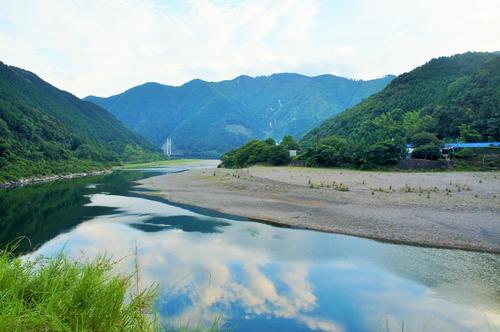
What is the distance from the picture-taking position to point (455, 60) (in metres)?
97.5

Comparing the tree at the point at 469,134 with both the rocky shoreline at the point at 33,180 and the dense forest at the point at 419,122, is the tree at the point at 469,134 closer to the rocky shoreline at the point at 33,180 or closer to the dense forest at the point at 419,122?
the dense forest at the point at 419,122

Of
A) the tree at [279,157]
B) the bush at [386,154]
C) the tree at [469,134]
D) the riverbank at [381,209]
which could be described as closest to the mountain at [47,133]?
the tree at [279,157]

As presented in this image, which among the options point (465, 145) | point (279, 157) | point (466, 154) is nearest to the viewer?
point (466, 154)

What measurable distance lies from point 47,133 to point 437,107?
95.7 meters

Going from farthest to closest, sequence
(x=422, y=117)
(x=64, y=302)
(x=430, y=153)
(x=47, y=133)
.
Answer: (x=47, y=133)
(x=422, y=117)
(x=430, y=153)
(x=64, y=302)

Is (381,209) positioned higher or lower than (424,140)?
lower

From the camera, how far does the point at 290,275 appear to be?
10984 millimetres

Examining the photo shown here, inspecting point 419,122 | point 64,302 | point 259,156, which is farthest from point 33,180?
point 419,122

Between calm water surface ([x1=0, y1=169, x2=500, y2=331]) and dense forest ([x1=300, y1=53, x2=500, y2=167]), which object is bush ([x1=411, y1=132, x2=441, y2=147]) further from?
calm water surface ([x1=0, y1=169, x2=500, y2=331])

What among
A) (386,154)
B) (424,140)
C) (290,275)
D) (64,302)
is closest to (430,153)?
(386,154)

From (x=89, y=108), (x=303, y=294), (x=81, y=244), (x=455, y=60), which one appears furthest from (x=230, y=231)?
(x=89, y=108)

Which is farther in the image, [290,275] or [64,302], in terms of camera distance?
[290,275]

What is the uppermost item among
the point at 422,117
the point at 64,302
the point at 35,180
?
the point at 422,117

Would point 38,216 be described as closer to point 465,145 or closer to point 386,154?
point 386,154
